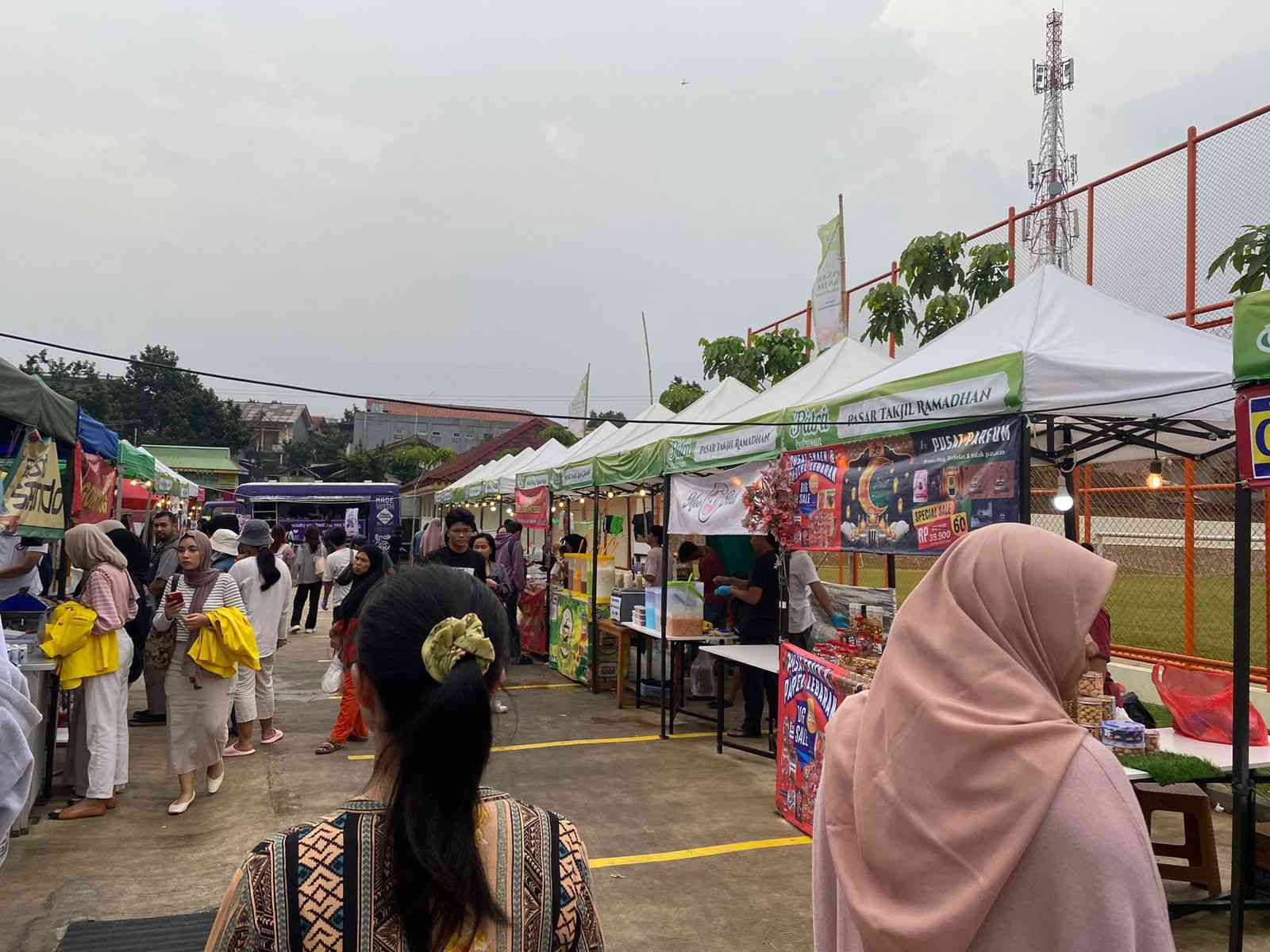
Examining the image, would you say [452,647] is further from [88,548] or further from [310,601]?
[310,601]

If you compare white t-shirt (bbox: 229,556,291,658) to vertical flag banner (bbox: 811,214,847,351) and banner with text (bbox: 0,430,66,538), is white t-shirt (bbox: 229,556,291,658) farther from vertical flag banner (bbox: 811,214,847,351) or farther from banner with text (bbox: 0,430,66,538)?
vertical flag banner (bbox: 811,214,847,351)

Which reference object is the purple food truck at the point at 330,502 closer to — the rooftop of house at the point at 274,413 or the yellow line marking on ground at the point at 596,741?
the yellow line marking on ground at the point at 596,741

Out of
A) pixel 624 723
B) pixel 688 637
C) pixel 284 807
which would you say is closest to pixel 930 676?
pixel 284 807

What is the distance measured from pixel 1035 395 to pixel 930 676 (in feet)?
11.0

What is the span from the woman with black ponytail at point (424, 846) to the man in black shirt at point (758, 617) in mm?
6669

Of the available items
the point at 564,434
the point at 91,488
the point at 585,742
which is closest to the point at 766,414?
the point at 585,742

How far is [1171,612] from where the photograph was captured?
1694 cm

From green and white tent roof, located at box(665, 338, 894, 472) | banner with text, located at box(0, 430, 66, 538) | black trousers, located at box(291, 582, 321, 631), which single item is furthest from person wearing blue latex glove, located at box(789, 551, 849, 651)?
black trousers, located at box(291, 582, 321, 631)

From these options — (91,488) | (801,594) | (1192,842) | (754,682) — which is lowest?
(1192,842)

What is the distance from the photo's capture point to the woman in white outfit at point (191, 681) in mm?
5520

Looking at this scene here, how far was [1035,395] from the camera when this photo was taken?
441 cm

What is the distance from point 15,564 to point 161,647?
280 centimetres

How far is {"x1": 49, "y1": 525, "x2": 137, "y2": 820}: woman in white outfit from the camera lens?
5336 millimetres

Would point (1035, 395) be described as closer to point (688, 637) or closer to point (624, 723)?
point (688, 637)
